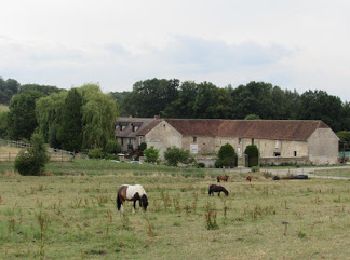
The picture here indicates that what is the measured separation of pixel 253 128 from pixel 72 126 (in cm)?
2754

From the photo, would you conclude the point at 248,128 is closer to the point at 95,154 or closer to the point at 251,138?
the point at 251,138

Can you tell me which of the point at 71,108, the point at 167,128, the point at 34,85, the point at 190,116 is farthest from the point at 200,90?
the point at 34,85

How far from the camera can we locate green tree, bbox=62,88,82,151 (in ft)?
269

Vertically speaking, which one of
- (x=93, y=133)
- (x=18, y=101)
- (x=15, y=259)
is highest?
(x=18, y=101)

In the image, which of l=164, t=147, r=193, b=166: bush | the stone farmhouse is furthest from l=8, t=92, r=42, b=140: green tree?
l=164, t=147, r=193, b=166: bush

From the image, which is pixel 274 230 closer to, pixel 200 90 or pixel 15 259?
pixel 15 259

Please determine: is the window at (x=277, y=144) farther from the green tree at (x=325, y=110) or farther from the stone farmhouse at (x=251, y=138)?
the green tree at (x=325, y=110)

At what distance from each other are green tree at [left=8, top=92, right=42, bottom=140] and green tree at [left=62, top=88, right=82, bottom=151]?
87.1 feet

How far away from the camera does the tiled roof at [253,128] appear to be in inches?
3189

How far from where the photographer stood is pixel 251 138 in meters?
86.5

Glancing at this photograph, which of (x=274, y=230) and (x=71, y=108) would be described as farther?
(x=71, y=108)

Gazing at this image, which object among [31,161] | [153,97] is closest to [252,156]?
[31,161]

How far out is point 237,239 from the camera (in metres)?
16.4

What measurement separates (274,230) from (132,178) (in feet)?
95.4
